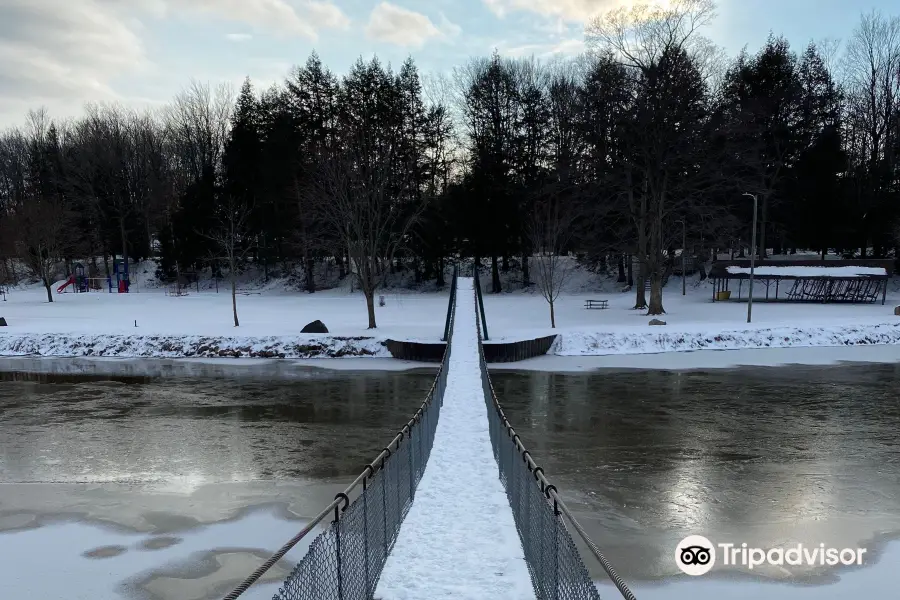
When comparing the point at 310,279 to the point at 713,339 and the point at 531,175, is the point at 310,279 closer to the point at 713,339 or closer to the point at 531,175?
the point at 531,175

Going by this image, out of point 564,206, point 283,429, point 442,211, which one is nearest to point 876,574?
point 283,429

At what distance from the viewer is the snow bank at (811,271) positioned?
38.9m

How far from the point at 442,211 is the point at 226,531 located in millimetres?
40202

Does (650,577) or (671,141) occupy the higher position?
(671,141)

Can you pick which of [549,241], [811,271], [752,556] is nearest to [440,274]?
[549,241]

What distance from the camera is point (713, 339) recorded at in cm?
2816

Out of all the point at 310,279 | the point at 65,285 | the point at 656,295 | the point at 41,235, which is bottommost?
the point at 656,295

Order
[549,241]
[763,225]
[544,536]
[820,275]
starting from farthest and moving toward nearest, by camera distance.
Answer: [763,225] → [820,275] → [549,241] → [544,536]

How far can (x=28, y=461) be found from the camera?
1307 centimetres

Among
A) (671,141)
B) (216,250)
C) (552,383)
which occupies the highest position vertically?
(671,141)

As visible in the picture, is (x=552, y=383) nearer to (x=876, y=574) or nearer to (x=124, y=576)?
(x=876, y=574)

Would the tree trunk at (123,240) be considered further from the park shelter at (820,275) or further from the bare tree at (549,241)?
the park shelter at (820,275)

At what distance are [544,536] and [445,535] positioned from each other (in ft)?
7.48

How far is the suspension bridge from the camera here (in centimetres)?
496
